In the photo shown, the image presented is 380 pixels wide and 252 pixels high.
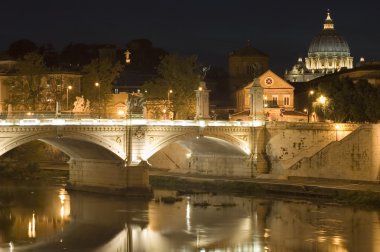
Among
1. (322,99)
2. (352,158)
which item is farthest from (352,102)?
(352,158)

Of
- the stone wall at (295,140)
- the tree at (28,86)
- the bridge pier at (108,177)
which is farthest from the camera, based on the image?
the tree at (28,86)

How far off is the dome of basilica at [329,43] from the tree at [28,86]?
6199 centimetres

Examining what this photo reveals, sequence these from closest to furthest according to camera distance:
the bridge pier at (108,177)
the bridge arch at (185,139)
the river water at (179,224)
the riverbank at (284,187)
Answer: the river water at (179,224) < the riverbank at (284,187) < the bridge pier at (108,177) < the bridge arch at (185,139)

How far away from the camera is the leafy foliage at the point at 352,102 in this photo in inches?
2306

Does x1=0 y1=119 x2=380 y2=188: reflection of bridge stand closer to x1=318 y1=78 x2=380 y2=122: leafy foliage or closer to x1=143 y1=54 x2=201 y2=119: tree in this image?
→ x1=318 y1=78 x2=380 y2=122: leafy foliage

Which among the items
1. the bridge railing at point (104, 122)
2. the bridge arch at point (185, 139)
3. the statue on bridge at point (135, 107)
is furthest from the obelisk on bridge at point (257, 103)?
the statue on bridge at point (135, 107)

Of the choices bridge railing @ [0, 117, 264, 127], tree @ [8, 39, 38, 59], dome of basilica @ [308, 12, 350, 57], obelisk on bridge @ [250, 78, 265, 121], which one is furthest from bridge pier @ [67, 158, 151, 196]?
dome of basilica @ [308, 12, 350, 57]

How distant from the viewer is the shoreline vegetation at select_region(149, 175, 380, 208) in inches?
1877

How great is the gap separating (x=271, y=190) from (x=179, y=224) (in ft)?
33.5

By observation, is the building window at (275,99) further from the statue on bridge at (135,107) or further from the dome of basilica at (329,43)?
the dome of basilica at (329,43)

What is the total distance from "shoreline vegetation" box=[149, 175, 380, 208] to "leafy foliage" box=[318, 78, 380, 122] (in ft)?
30.6

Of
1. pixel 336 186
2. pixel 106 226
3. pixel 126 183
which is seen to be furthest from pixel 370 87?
pixel 106 226

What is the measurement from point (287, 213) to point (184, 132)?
9.86 meters

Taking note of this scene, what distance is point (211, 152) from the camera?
60.0 meters
